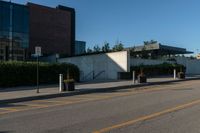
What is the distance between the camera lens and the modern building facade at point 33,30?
57094 mm

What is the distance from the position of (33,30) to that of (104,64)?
25725 mm

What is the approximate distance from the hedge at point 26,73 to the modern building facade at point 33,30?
24.9 meters

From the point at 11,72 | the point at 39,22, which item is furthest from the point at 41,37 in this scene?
the point at 11,72

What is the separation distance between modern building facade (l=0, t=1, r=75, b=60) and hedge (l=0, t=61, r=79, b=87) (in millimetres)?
24886

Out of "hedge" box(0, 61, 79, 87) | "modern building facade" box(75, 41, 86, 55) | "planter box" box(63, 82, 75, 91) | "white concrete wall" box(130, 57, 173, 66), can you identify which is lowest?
"planter box" box(63, 82, 75, 91)

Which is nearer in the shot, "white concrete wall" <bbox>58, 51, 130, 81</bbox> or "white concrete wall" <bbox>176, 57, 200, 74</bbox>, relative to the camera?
"white concrete wall" <bbox>58, 51, 130, 81</bbox>

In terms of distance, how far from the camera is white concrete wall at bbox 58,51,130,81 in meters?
39.5

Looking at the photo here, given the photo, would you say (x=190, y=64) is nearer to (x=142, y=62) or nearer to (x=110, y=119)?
(x=142, y=62)

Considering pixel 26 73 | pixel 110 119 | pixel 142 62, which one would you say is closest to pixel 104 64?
pixel 142 62

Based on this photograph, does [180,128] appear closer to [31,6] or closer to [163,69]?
[163,69]

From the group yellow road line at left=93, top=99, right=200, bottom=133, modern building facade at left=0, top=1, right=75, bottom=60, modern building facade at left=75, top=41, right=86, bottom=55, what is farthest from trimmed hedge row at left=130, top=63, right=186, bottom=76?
modern building facade at left=75, top=41, right=86, bottom=55

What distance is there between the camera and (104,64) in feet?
138

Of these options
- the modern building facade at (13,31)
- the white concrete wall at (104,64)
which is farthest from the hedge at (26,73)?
the modern building facade at (13,31)

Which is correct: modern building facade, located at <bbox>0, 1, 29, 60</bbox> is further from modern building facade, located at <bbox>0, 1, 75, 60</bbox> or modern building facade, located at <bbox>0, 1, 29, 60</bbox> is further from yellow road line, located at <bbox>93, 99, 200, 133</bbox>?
yellow road line, located at <bbox>93, 99, 200, 133</bbox>
